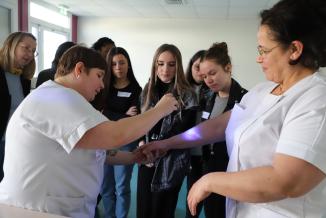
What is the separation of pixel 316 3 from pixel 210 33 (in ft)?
23.5

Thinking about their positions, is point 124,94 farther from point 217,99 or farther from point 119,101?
point 217,99

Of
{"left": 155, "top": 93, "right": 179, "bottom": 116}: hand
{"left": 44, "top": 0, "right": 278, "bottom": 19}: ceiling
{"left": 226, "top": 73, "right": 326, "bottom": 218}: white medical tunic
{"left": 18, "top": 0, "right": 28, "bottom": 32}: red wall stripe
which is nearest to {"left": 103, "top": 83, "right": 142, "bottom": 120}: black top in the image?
{"left": 155, "top": 93, "right": 179, "bottom": 116}: hand

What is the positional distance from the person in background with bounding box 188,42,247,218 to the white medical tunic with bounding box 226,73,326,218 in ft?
3.02

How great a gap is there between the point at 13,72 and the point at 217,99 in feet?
5.83

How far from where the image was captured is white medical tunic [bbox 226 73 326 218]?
764 millimetres

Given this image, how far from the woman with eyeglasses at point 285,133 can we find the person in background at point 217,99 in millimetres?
961

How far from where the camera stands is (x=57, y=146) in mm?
1095

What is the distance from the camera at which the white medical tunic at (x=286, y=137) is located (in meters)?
0.76

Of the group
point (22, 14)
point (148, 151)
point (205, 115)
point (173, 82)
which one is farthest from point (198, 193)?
point (22, 14)

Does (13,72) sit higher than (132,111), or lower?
higher

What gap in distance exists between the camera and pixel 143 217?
6.88 feet

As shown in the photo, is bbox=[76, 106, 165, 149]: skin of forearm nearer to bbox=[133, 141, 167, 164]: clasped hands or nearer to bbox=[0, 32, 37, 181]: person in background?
bbox=[133, 141, 167, 164]: clasped hands

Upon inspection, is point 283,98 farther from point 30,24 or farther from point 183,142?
point 30,24

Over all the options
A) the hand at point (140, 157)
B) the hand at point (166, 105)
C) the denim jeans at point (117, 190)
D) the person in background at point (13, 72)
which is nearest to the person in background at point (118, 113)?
the denim jeans at point (117, 190)
